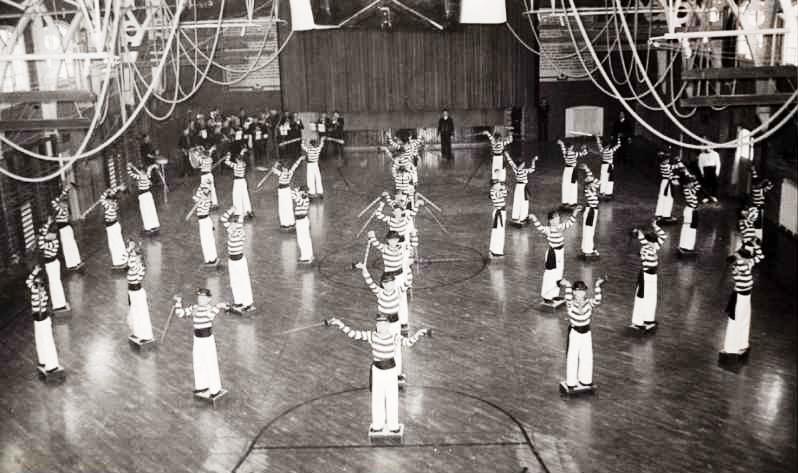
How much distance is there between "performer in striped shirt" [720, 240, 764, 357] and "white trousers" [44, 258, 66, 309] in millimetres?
9522

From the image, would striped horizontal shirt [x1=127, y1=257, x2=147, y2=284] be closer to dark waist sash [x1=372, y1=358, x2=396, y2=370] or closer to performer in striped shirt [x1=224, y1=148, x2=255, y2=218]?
dark waist sash [x1=372, y1=358, x2=396, y2=370]

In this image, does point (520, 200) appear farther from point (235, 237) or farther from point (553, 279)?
point (235, 237)

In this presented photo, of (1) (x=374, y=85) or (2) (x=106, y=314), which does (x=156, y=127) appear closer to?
(1) (x=374, y=85)

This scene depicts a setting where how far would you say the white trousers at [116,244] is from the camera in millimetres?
14461

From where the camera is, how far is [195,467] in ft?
26.5

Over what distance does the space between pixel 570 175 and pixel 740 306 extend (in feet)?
25.1

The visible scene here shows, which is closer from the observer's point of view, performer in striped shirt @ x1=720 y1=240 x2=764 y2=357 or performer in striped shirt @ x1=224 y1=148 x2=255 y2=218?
performer in striped shirt @ x1=720 y1=240 x2=764 y2=357

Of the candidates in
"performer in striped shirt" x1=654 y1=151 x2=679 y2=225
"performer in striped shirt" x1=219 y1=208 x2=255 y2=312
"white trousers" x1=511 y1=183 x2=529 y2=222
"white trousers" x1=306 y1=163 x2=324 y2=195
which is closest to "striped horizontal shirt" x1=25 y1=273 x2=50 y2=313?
"performer in striped shirt" x1=219 y1=208 x2=255 y2=312

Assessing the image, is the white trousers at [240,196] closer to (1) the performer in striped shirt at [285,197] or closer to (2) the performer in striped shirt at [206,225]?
(1) the performer in striped shirt at [285,197]

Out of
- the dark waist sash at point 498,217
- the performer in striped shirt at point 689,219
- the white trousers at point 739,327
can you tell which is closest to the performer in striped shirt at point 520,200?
the dark waist sash at point 498,217

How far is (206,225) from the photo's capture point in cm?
1413

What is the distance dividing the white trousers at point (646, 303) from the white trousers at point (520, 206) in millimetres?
5298

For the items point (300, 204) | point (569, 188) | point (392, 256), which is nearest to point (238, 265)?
point (300, 204)

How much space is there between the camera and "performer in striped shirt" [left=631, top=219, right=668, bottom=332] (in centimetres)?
1054
